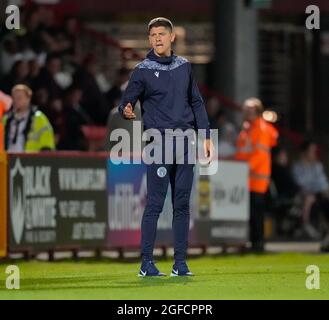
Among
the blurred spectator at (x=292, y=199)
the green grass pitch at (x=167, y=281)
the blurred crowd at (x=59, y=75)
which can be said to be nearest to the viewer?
the green grass pitch at (x=167, y=281)

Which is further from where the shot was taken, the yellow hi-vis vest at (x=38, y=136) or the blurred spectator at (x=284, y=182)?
the blurred spectator at (x=284, y=182)

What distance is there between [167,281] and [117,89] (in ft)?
38.0

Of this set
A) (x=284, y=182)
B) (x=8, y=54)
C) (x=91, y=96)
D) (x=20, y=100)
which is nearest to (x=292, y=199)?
(x=284, y=182)

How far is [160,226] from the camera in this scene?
19.7 m

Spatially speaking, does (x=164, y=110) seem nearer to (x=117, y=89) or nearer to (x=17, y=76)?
(x=17, y=76)

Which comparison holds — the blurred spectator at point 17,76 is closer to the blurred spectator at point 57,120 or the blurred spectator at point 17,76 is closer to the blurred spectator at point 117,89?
the blurred spectator at point 57,120

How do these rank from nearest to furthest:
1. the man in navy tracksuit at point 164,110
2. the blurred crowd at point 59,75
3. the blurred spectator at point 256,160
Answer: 1. the man in navy tracksuit at point 164,110
2. the blurred spectator at point 256,160
3. the blurred crowd at point 59,75

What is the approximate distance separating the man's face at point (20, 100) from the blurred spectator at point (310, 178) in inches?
338

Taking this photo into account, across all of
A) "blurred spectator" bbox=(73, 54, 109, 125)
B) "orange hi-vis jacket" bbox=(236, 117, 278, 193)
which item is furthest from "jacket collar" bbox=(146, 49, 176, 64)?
"blurred spectator" bbox=(73, 54, 109, 125)

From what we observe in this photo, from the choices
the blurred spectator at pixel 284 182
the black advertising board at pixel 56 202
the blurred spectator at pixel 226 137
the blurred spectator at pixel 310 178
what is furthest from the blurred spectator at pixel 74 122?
the blurred spectator at pixel 310 178

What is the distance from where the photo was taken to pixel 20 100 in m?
18.5

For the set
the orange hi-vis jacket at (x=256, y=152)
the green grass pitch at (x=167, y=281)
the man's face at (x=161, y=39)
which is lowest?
the green grass pitch at (x=167, y=281)

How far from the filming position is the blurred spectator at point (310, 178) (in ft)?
86.0

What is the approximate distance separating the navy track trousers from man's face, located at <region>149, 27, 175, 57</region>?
80cm
